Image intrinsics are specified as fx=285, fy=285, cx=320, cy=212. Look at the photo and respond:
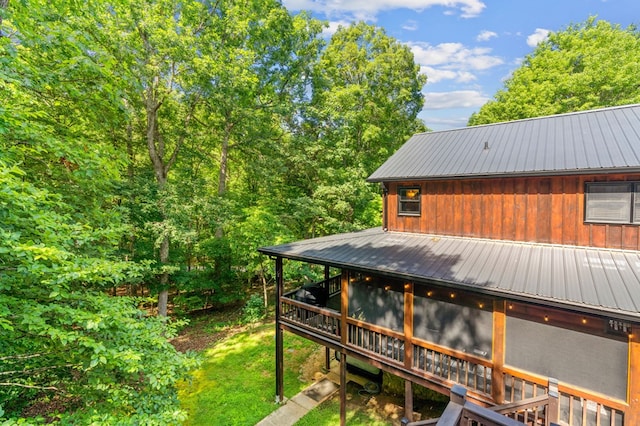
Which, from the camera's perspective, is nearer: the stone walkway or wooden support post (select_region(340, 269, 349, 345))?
wooden support post (select_region(340, 269, 349, 345))

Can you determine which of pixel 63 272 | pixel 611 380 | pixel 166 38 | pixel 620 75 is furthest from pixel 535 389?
pixel 620 75

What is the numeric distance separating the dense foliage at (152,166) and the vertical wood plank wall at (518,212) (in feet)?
24.2

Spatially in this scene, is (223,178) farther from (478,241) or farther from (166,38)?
(478,241)

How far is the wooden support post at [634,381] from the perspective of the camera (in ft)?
14.2

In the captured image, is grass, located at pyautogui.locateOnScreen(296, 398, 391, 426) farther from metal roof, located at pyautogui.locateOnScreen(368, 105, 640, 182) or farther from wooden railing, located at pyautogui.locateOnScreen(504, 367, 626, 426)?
metal roof, located at pyautogui.locateOnScreen(368, 105, 640, 182)

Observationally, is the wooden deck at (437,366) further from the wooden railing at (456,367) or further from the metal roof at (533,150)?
the metal roof at (533,150)

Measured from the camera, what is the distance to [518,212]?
706 cm

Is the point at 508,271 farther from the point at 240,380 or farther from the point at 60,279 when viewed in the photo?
the point at 240,380

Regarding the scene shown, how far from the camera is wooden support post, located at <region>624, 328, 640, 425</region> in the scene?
14.2 ft

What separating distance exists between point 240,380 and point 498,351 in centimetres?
793

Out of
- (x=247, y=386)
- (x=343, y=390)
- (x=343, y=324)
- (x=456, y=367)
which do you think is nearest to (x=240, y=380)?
(x=247, y=386)

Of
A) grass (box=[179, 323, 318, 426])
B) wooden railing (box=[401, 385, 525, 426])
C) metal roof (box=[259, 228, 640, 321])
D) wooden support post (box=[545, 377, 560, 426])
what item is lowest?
grass (box=[179, 323, 318, 426])

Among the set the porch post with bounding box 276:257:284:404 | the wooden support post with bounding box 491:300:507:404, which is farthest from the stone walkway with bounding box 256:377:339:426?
the wooden support post with bounding box 491:300:507:404

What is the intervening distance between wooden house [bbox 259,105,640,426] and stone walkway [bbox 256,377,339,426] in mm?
497
